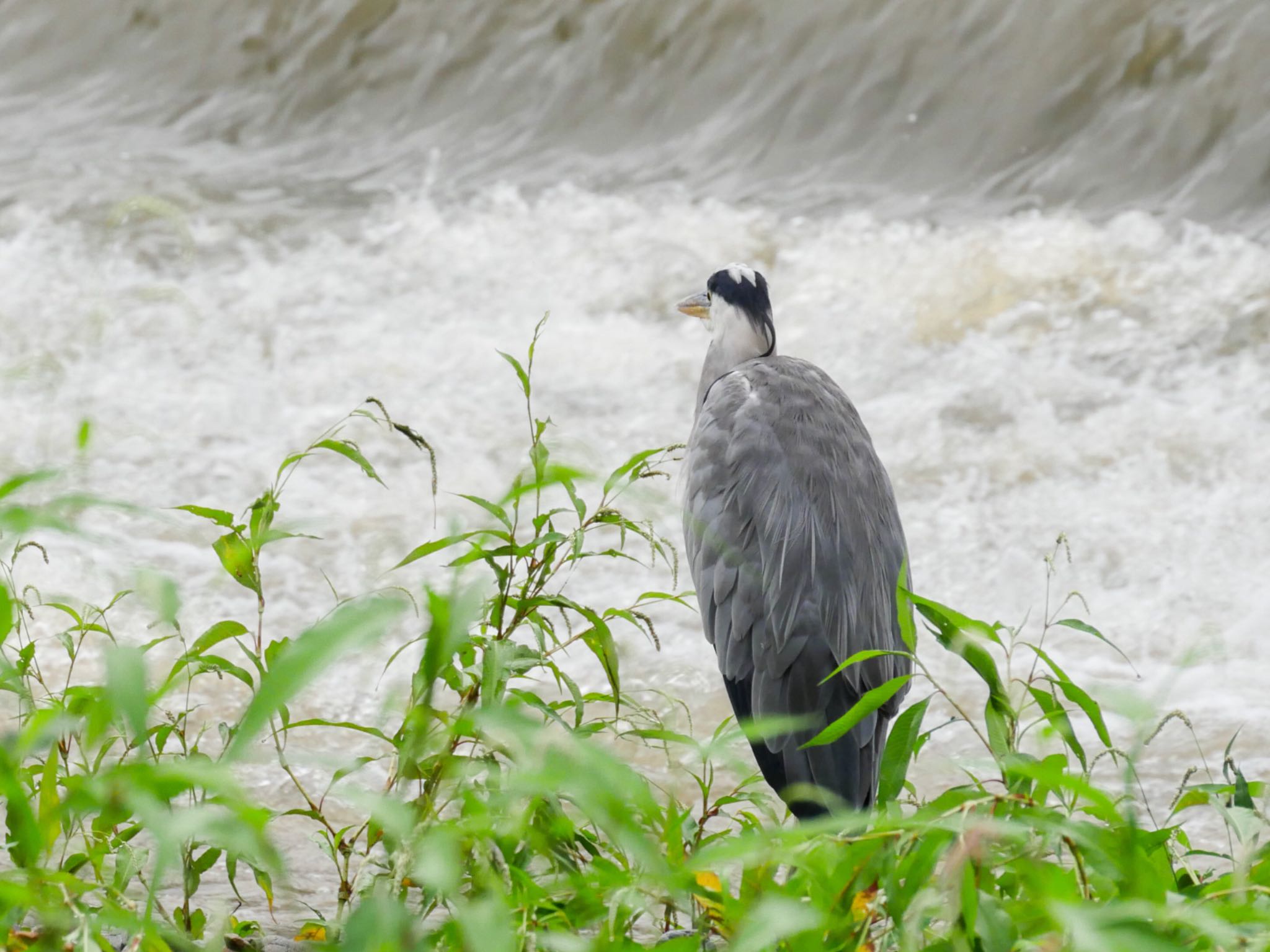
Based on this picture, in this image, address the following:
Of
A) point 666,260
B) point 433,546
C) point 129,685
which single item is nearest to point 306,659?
point 129,685

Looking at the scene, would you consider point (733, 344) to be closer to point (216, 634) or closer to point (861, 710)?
point (216, 634)

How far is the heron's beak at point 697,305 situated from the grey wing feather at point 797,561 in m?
0.80

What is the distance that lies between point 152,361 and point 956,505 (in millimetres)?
3357

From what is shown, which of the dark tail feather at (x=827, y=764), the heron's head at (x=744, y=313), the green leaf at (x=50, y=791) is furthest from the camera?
the heron's head at (x=744, y=313)

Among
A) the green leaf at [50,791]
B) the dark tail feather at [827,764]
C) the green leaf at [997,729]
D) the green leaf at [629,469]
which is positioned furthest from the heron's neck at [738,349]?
the green leaf at [50,791]

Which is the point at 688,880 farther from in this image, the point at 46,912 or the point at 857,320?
the point at 857,320

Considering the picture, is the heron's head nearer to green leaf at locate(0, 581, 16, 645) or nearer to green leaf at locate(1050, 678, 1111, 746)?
green leaf at locate(1050, 678, 1111, 746)

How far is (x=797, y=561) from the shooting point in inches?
95.4

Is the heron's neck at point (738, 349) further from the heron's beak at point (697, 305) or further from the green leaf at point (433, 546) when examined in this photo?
the green leaf at point (433, 546)

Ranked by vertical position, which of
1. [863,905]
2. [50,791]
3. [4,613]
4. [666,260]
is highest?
[666,260]

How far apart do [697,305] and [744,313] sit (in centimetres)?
26

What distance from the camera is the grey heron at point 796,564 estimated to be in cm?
226

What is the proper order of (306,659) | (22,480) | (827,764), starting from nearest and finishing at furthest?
(306,659), (22,480), (827,764)

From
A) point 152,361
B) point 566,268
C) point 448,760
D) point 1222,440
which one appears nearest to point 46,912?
point 448,760
